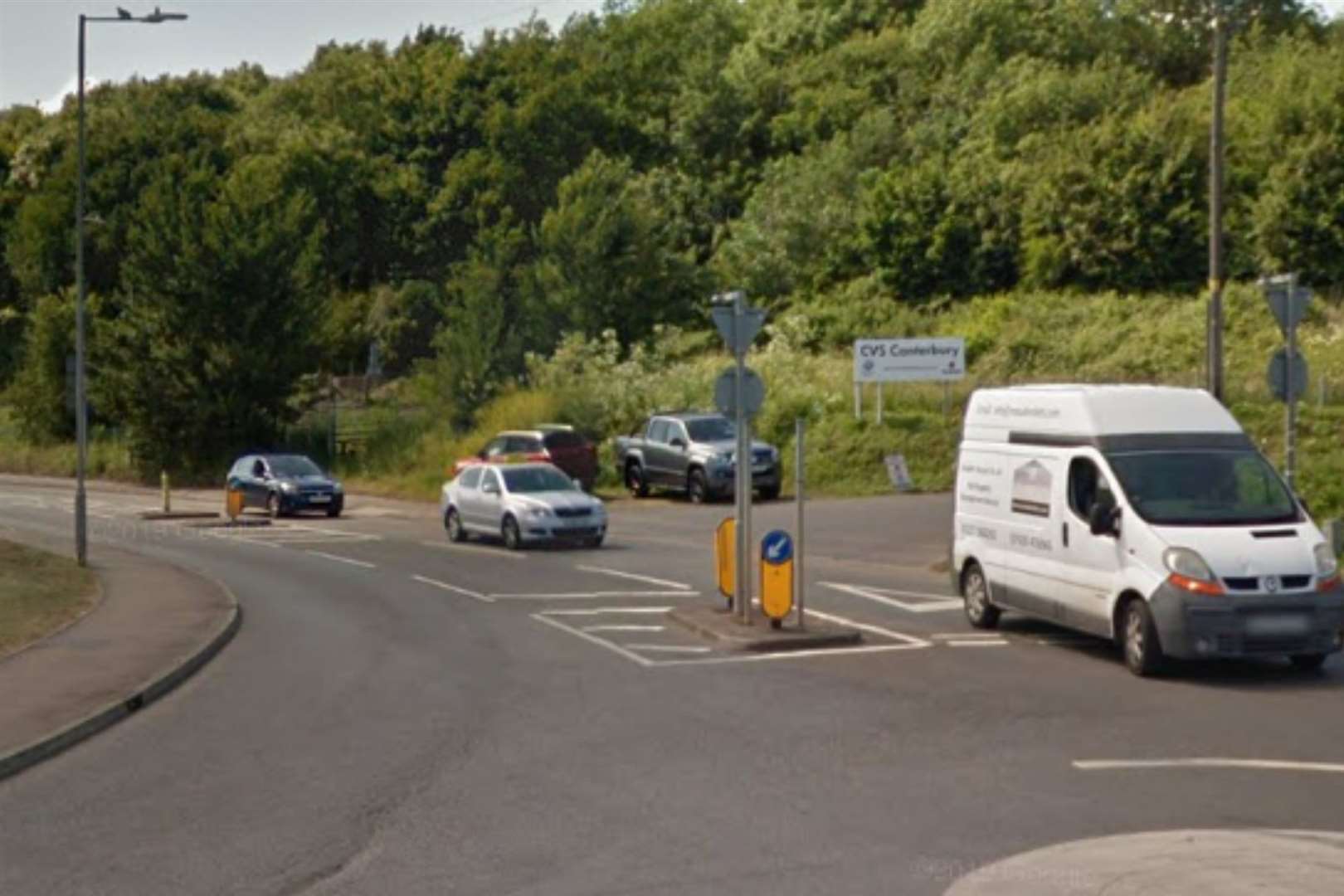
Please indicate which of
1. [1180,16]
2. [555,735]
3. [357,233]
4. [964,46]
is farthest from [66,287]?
[555,735]

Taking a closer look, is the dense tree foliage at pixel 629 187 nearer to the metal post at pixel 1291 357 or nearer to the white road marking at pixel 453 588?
the white road marking at pixel 453 588

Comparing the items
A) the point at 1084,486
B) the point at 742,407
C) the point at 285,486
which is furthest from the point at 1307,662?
the point at 285,486

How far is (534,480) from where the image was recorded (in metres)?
34.7

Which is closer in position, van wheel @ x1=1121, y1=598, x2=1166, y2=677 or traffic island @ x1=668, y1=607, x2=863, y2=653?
van wheel @ x1=1121, y1=598, x2=1166, y2=677

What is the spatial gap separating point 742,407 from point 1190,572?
563 cm

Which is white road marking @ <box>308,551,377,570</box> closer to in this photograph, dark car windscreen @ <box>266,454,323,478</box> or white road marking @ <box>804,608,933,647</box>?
white road marking @ <box>804,608,933,647</box>

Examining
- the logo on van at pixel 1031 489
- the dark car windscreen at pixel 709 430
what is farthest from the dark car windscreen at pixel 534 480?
the logo on van at pixel 1031 489

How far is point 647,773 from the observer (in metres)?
12.8

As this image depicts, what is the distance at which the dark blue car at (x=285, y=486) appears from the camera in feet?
153

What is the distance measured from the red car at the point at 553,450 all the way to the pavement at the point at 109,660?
18200mm

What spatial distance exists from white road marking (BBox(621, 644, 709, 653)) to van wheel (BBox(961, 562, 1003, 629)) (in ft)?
9.96

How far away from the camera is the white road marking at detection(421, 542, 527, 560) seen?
108 feet

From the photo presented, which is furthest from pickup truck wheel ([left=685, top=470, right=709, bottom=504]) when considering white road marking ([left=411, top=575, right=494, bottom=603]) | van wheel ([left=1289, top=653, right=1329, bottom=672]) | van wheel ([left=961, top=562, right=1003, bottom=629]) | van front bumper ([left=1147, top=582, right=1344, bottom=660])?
van front bumper ([left=1147, top=582, right=1344, bottom=660])

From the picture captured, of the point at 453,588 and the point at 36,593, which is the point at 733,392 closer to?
the point at 453,588
